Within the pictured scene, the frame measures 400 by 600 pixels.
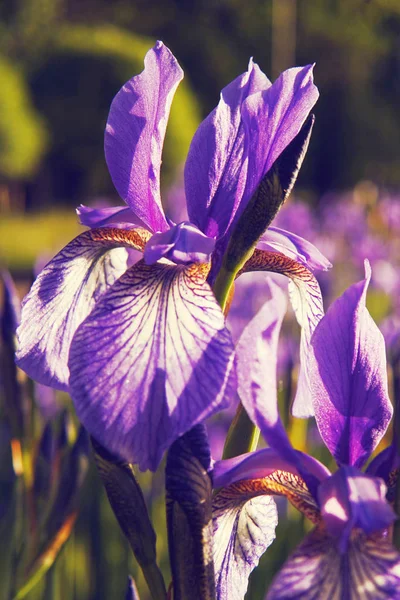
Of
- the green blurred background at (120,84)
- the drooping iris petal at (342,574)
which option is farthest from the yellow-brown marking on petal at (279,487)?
the green blurred background at (120,84)

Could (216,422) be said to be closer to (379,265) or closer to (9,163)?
(379,265)

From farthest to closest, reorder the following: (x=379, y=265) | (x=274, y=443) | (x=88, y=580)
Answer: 1. (x=379, y=265)
2. (x=88, y=580)
3. (x=274, y=443)

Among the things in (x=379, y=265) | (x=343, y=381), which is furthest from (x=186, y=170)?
(x=379, y=265)

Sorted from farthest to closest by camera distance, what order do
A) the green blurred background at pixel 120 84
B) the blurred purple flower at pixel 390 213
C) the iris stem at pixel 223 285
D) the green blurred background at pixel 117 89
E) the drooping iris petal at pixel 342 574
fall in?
the green blurred background at pixel 120 84, the green blurred background at pixel 117 89, the blurred purple flower at pixel 390 213, the iris stem at pixel 223 285, the drooping iris petal at pixel 342 574

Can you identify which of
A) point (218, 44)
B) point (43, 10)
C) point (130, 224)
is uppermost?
point (43, 10)

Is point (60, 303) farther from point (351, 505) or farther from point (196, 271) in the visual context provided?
point (351, 505)

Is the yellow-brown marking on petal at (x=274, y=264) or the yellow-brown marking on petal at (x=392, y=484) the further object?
the yellow-brown marking on petal at (x=274, y=264)

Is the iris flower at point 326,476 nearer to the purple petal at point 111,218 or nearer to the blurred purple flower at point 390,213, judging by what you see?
the purple petal at point 111,218

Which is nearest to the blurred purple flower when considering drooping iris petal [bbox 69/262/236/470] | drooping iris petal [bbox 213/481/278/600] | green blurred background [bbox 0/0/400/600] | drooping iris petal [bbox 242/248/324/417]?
drooping iris petal [bbox 242/248/324/417]
